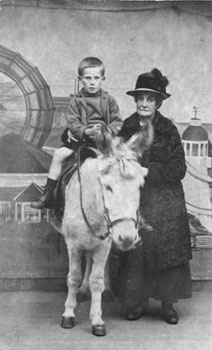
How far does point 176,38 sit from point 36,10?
0.89 m

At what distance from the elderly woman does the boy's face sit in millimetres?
291

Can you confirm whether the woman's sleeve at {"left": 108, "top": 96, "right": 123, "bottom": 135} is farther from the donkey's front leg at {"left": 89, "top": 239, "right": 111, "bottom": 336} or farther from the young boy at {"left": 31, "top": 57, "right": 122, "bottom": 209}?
the donkey's front leg at {"left": 89, "top": 239, "right": 111, "bottom": 336}

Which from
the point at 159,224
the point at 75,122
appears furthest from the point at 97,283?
the point at 75,122

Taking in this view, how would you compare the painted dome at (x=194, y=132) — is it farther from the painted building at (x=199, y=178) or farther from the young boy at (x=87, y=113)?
the young boy at (x=87, y=113)

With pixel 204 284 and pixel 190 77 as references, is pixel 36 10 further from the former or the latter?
pixel 204 284

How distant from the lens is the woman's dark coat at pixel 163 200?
3.73m

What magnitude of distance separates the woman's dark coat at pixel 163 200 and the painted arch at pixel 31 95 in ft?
1.86

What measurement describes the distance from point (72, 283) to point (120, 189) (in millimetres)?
696

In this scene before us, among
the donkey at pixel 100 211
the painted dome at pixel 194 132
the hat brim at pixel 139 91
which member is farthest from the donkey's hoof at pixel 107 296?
the hat brim at pixel 139 91

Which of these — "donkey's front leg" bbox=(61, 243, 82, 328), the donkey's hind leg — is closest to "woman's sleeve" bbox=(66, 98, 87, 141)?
"donkey's front leg" bbox=(61, 243, 82, 328)

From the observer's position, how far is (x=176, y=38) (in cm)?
399

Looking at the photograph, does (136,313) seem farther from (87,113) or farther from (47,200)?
(87,113)

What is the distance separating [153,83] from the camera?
3783 millimetres

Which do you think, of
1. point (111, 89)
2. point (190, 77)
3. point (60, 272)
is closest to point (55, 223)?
point (60, 272)
